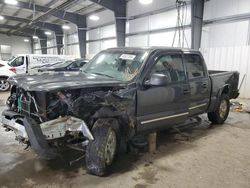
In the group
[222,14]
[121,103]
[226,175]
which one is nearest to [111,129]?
[121,103]

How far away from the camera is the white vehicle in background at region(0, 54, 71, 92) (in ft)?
34.3

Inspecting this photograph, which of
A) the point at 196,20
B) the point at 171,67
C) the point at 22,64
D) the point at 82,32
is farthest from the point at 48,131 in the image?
the point at 82,32

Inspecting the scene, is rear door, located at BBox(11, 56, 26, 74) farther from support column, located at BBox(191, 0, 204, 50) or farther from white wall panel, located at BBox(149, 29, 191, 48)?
support column, located at BBox(191, 0, 204, 50)

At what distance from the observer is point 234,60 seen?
30.5 ft

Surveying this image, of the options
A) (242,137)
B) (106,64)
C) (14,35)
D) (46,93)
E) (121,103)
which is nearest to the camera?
(46,93)

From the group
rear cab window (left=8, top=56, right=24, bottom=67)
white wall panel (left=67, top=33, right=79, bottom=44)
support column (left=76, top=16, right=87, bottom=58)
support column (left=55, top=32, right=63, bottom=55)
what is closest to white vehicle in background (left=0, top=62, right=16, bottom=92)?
rear cab window (left=8, top=56, right=24, bottom=67)

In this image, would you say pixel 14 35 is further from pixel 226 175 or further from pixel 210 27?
pixel 226 175

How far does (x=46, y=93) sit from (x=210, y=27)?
30.4ft

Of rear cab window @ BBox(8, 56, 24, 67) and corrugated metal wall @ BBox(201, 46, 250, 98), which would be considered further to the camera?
rear cab window @ BBox(8, 56, 24, 67)

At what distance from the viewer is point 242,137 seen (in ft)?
15.1

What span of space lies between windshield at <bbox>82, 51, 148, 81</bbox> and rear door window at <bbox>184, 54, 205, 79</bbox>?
0.97 m

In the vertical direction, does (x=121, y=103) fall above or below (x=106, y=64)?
below

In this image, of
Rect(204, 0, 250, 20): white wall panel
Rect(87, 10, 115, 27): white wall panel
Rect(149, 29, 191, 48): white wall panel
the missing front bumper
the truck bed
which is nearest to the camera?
the missing front bumper

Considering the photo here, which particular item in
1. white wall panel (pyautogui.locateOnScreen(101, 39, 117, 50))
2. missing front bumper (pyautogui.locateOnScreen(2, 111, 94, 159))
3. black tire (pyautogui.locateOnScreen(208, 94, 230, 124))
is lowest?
black tire (pyautogui.locateOnScreen(208, 94, 230, 124))
